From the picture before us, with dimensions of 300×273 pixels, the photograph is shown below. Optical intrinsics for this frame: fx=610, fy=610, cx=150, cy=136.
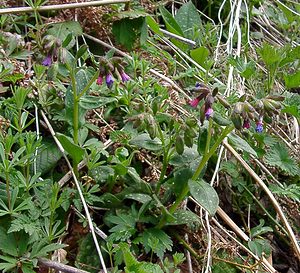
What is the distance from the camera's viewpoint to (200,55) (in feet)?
7.97

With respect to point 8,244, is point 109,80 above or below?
above

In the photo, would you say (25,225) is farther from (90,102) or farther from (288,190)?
(288,190)

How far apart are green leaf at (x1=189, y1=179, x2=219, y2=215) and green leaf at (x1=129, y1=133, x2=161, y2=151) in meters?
0.16

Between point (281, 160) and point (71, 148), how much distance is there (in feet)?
2.64

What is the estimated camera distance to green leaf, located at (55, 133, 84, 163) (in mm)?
1655

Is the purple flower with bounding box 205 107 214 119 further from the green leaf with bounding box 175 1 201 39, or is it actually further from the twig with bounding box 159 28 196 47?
the green leaf with bounding box 175 1 201 39

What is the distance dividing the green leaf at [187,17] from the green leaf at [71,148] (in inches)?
46.5

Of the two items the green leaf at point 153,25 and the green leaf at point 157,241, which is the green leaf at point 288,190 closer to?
the green leaf at point 157,241

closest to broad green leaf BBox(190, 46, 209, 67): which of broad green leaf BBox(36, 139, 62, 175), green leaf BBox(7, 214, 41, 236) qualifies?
broad green leaf BBox(36, 139, 62, 175)

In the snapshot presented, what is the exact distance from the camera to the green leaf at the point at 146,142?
1.73m

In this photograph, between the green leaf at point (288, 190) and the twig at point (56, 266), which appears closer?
the twig at point (56, 266)

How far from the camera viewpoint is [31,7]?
2.17m

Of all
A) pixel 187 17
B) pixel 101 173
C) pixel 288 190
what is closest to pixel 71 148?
pixel 101 173

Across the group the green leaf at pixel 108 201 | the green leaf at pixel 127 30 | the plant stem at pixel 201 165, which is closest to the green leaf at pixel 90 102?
the green leaf at pixel 108 201
